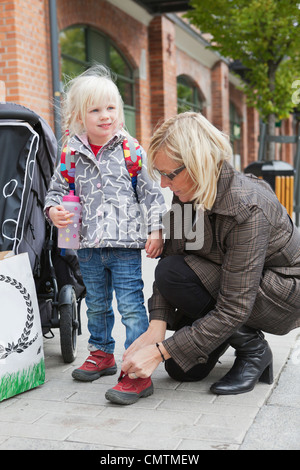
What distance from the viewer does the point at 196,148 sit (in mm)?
2613

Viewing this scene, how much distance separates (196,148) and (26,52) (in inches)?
207

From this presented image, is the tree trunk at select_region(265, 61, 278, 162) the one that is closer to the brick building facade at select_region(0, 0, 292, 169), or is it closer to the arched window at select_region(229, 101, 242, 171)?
the brick building facade at select_region(0, 0, 292, 169)

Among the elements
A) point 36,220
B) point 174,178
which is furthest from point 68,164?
point 174,178

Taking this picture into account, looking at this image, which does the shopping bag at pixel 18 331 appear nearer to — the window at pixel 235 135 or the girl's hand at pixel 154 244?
the girl's hand at pixel 154 244

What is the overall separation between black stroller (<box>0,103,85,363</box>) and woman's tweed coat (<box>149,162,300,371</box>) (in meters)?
0.69

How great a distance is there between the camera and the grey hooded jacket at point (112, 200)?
3086mm

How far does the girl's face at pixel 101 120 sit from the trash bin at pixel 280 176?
7.40 meters

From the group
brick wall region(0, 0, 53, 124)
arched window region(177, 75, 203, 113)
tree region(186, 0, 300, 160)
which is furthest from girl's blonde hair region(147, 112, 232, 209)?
arched window region(177, 75, 203, 113)

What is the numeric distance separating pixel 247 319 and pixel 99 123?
47.0 inches

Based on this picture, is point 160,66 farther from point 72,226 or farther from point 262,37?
point 72,226

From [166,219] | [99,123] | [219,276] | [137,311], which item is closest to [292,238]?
[219,276]

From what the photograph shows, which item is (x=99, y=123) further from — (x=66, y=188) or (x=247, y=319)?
(x=247, y=319)

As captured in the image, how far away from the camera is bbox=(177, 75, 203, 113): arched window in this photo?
14289 mm

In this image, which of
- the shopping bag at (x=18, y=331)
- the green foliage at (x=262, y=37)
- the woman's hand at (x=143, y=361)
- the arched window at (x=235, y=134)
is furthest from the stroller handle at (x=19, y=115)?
the arched window at (x=235, y=134)
